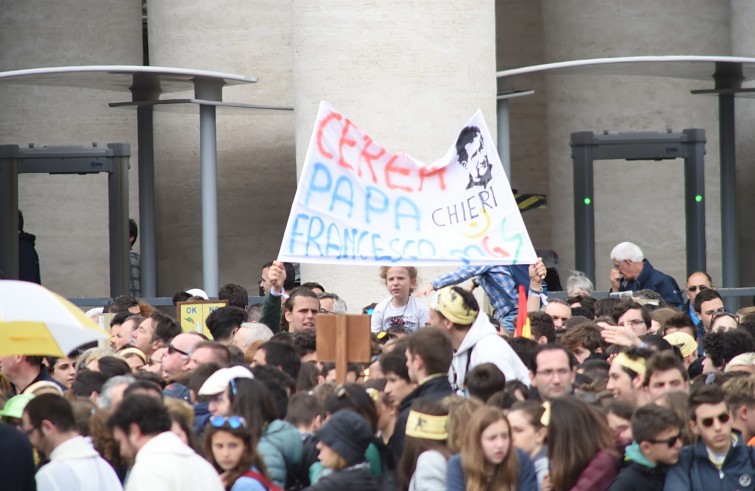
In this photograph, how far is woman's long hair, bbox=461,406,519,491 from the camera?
711 centimetres

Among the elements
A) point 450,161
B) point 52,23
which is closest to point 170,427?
point 450,161

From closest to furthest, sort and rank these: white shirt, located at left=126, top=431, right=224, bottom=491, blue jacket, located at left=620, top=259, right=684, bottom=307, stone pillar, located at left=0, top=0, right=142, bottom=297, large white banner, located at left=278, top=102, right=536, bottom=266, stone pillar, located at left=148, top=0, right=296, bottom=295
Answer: white shirt, located at left=126, top=431, right=224, bottom=491 < large white banner, located at left=278, top=102, right=536, bottom=266 < blue jacket, located at left=620, top=259, right=684, bottom=307 < stone pillar, located at left=148, top=0, right=296, bottom=295 < stone pillar, located at left=0, top=0, right=142, bottom=297

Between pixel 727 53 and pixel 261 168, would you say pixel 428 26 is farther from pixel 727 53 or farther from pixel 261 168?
pixel 727 53

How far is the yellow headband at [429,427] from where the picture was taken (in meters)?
7.46

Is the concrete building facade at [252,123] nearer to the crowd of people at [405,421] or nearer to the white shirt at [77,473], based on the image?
the crowd of people at [405,421]

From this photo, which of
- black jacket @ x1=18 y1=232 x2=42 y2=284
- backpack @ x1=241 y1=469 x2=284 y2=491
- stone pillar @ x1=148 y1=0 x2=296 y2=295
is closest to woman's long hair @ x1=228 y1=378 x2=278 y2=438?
backpack @ x1=241 y1=469 x2=284 y2=491

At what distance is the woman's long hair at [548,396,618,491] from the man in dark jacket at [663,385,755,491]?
35cm

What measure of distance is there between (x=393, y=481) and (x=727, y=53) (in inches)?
749

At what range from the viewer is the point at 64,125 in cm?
2450

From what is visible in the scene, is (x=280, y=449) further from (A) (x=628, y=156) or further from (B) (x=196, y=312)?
(A) (x=628, y=156)

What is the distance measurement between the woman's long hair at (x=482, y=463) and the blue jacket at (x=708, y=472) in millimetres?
746

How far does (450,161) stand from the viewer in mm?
12039

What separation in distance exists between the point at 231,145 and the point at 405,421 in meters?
15.5

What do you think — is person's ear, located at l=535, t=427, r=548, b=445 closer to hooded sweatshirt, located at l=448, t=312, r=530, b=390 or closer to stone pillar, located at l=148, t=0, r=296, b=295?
hooded sweatshirt, located at l=448, t=312, r=530, b=390
